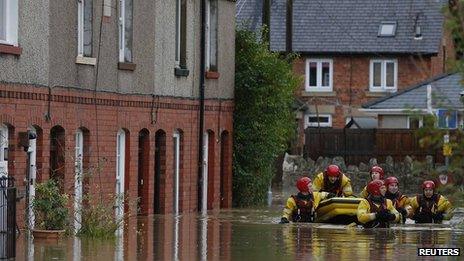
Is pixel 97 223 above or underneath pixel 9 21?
underneath

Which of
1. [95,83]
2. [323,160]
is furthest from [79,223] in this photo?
[323,160]

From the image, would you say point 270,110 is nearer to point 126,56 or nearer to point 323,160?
point 126,56

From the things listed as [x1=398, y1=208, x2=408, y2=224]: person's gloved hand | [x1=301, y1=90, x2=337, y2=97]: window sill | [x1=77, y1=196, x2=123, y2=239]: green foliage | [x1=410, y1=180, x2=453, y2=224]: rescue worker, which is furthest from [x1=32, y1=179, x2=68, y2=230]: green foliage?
[x1=301, y1=90, x2=337, y2=97]: window sill

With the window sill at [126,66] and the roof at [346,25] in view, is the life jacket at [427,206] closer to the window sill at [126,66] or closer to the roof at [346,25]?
the window sill at [126,66]

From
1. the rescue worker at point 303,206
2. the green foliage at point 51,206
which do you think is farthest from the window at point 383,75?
the green foliage at point 51,206

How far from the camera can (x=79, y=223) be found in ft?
81.4

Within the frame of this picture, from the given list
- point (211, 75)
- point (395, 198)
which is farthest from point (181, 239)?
point (211, 75)

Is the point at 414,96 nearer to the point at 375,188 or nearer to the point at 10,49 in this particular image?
the point at 375,188

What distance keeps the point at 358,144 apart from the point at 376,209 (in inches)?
1139

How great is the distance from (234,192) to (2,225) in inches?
836

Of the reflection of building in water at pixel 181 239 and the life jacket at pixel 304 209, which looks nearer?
the reflection of building in water at pixel 181 239

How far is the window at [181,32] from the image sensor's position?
3603 cm

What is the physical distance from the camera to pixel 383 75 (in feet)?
234

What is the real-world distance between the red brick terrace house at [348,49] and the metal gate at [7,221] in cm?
4986
